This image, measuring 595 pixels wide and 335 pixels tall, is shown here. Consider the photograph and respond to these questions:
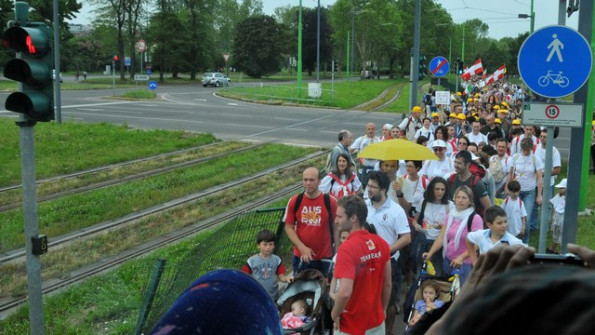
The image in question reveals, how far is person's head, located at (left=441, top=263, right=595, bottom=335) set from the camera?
57 cm

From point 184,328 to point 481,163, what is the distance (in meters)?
8.61

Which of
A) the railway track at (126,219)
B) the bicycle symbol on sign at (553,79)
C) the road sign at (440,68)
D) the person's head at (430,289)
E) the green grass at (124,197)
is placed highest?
the road sign at (440,68)

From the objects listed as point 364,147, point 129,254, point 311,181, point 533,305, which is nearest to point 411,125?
point 364,147

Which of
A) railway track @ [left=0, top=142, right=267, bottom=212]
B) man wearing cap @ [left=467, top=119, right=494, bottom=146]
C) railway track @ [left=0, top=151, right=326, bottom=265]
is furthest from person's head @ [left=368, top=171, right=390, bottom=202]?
railway track @ [left=0, top=142, right=267, bottom=212]

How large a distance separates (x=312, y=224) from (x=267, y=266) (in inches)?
25.3

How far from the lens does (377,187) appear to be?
6590 mm

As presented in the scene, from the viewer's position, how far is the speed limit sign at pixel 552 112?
573 cm

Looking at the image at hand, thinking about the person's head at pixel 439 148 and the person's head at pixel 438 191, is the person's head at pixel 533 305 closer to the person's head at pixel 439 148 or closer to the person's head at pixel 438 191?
the person's head at pixel 438 191

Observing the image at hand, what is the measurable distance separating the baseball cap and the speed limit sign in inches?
205

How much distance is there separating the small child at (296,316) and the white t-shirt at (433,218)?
202 centimetres

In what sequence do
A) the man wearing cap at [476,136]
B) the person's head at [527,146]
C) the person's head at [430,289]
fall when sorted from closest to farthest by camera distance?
1. the person's head at [430,289]
2. the person's head at [527,146]
3. the man wearing cap at [476,136]

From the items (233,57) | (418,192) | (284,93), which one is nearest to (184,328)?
(418,192)

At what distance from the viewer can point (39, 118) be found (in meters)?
5.68

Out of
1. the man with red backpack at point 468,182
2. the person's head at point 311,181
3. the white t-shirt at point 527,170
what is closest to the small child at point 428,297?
the person's head at point 311,181
